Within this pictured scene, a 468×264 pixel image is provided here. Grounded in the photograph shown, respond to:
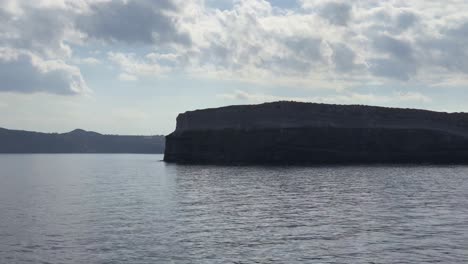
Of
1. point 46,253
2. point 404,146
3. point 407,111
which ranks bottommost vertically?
point 46,253

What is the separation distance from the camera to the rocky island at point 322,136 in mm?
129375

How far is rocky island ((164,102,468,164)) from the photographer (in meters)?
129

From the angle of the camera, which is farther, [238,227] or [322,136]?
[322,136]

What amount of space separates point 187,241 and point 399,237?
39.5ft

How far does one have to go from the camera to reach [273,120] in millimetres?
134500

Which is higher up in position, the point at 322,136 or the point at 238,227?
the point at 322,136

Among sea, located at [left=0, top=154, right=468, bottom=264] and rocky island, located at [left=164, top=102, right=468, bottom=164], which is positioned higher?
rocky island, located at [left=164, top=102, right=468, bottom=164]

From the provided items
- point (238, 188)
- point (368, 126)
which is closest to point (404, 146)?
point (368, 126)

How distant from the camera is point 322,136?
12950 centimetres

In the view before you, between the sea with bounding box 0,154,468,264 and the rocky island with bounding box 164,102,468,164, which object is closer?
the sea with bounding box 0,154,468,264

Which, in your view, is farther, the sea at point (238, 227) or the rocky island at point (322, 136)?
the rocky island at point (322, 136)

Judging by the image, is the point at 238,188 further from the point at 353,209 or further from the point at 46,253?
the point at 46,253

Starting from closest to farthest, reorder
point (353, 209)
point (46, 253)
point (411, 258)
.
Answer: point (411, 258) < point (46, 253) < point (353, 209)

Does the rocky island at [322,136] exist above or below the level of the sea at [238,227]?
above
